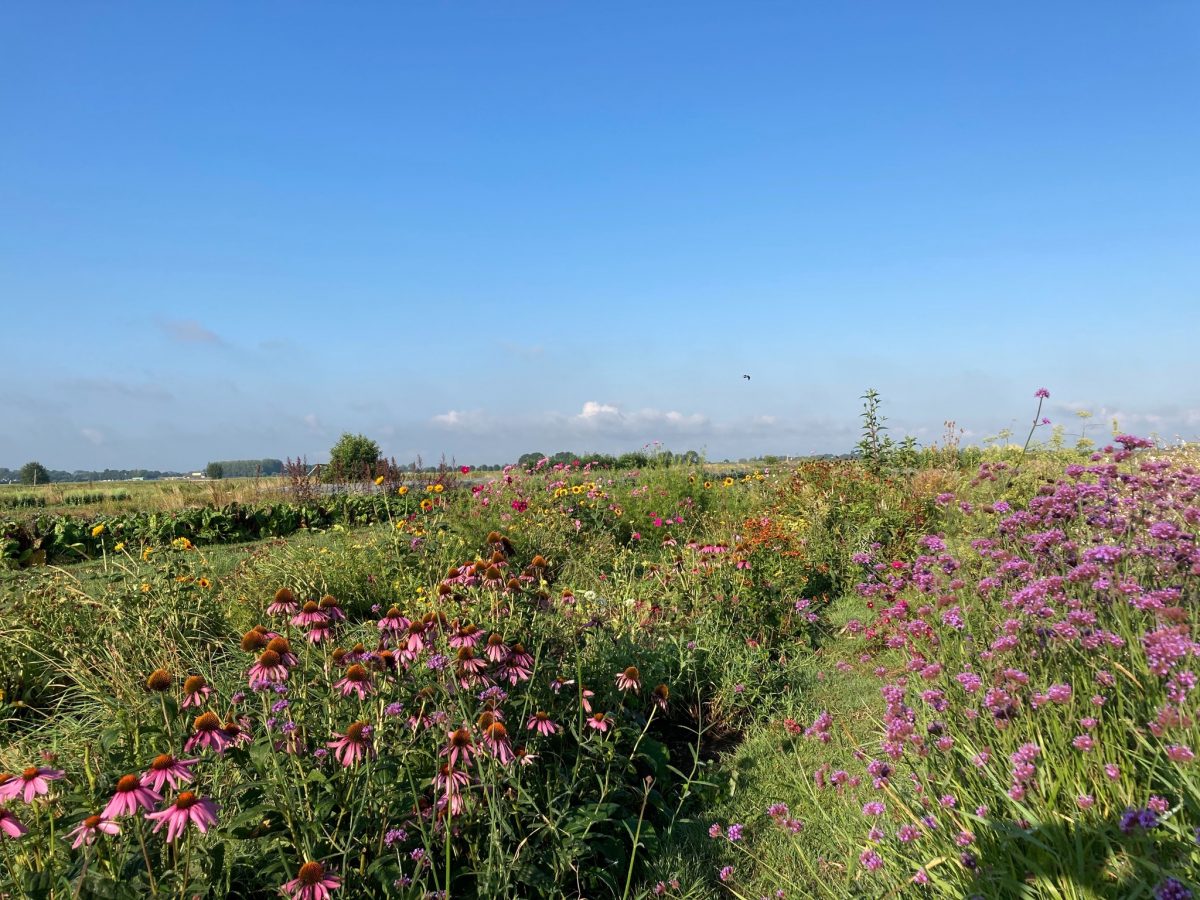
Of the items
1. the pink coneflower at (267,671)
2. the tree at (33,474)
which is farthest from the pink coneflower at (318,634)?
the tree at (33,474)

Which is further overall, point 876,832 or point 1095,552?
point 1095,552

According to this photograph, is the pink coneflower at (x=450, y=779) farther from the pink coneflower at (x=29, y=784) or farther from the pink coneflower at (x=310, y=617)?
the pink coneflower at (x=29, y=784)

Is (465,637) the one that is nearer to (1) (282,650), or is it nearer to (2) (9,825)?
(1) (282,650)

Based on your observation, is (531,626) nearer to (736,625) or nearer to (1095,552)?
(1095,552)

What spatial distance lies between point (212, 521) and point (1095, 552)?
12.0 meters

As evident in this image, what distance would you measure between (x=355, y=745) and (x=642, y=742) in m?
1.70

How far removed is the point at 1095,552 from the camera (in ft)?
7.37

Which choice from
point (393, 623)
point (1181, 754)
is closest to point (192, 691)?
point (393, 623)

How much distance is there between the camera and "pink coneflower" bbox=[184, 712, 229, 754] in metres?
1.88

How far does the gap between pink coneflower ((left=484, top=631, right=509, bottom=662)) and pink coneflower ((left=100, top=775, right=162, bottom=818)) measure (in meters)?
1.04

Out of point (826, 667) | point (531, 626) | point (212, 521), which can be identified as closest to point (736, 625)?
point (826, 667)

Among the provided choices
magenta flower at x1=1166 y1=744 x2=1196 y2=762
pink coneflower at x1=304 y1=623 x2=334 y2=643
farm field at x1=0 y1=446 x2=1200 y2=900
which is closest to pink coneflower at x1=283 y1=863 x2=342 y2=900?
farm field at x1=0 y1=446 x2=1200 y2=900

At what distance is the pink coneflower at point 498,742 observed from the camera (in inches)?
80.7

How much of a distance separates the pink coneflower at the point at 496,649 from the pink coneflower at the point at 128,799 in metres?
1.04
